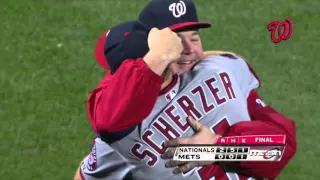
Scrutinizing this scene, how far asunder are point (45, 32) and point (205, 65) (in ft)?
12.3

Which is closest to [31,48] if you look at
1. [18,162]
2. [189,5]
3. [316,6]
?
[18,162]

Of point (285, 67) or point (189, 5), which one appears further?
point (285, 67)

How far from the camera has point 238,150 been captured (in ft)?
11.6

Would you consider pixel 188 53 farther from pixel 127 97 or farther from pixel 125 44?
pixel 127 97

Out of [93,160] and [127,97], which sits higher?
[127,97]

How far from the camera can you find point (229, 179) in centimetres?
369

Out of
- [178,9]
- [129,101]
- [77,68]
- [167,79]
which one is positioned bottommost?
[77,68]

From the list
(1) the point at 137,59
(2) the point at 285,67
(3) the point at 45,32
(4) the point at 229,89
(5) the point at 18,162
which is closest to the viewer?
(1) the point at 137,59

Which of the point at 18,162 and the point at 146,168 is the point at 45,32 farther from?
the point at 146,168

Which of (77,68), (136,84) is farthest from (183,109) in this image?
(77,68)

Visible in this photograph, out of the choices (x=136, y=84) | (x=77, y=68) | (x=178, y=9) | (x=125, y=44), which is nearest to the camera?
(x=136, y=84)

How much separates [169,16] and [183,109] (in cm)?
48

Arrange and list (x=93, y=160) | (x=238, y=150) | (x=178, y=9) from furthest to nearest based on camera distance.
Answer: (x=93, y=160), (x=178, y=9), (x=238, y=150)

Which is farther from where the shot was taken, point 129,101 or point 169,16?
point 169,16
